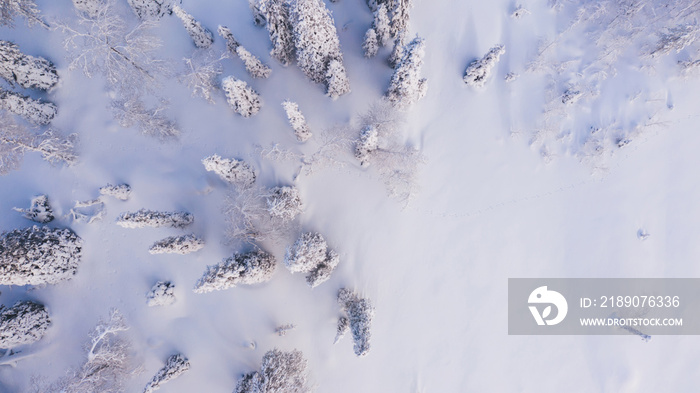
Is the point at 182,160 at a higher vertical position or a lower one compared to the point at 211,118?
lower

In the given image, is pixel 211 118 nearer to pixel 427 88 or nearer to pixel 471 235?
pixel 427 88

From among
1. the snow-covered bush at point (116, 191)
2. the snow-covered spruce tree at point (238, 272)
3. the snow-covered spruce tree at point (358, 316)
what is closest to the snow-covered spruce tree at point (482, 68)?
the snow-covered spruce tree at point (358, 316)

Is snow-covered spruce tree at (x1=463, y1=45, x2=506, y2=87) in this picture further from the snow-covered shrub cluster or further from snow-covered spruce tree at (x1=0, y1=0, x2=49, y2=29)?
snow-covered spruce tree at (x1=0, y1=0, x2=49, y2=29)

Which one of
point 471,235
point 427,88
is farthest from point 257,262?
point 427,88

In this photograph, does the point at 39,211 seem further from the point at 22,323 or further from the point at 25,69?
the point at 25,69

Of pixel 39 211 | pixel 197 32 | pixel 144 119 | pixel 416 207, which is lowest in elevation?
pixel 39 211

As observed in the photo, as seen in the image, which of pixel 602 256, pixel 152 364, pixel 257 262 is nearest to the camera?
pixel 257 262

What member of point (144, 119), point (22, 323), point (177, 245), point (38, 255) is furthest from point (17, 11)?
point (22, 323)
